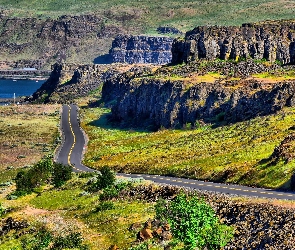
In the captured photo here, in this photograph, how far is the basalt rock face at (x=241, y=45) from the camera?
460 feet

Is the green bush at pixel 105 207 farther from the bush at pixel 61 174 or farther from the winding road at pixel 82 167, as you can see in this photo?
the bush at pixel 61 174

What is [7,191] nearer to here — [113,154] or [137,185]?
[137,185]

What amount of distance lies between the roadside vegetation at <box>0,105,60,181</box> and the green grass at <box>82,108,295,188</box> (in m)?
7.66

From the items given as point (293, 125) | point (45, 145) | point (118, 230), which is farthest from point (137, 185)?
point (45, 145)

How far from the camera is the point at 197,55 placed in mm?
141375

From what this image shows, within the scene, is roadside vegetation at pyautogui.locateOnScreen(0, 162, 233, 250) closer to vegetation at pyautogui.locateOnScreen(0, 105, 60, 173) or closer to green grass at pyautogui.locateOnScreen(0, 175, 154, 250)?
green grass at pyautogui.locateOnScreen(0, 175, 154, 250)

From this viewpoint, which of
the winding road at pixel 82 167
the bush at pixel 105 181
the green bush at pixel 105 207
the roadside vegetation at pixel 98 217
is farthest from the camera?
the bush at pixel 105 181

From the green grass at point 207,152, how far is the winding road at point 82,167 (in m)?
1.72

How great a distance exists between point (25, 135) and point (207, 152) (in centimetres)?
4754

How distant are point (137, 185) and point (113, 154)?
3717 cm

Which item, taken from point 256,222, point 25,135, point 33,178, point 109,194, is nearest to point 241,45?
point 25,135

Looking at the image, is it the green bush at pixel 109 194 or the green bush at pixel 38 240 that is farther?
the green bush at pixel 109 194

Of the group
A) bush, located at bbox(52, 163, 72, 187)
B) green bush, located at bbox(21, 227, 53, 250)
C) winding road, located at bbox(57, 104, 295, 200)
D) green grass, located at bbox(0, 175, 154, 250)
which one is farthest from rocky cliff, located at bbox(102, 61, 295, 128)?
green bush, located at bbox(21, 227, 53, 250)

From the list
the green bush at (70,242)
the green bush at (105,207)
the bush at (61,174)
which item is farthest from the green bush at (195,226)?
the bush at (61,174)
